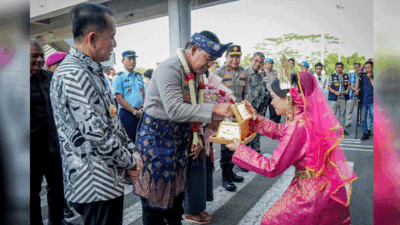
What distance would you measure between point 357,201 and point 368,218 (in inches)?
21.2

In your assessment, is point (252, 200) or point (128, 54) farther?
point (128, 54)

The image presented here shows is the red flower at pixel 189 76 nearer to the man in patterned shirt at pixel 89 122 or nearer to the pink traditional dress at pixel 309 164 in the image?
the pink traditional dress at pixel 309 164

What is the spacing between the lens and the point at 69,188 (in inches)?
68.1

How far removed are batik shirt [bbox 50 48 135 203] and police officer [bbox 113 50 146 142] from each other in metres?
3.58

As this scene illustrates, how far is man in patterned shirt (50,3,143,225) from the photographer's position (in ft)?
5.06

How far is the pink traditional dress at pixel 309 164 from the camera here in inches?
82.3

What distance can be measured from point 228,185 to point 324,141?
2636 millimetres

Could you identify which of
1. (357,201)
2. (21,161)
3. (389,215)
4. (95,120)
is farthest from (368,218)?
(21,161)

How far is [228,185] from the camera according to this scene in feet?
15.1

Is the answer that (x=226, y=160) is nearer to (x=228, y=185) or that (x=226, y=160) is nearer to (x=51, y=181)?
(x=228, y=185)

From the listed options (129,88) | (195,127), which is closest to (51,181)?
(195,127)

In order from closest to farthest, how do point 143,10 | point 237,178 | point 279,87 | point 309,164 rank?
point 309,164, point 279,87, point 237,178, point 143,10

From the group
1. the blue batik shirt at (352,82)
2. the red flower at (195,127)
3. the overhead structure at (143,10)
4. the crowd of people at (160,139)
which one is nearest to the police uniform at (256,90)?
the overhead structure at (143,10)

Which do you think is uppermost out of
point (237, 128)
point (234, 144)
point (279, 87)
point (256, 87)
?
point (256, 87)
